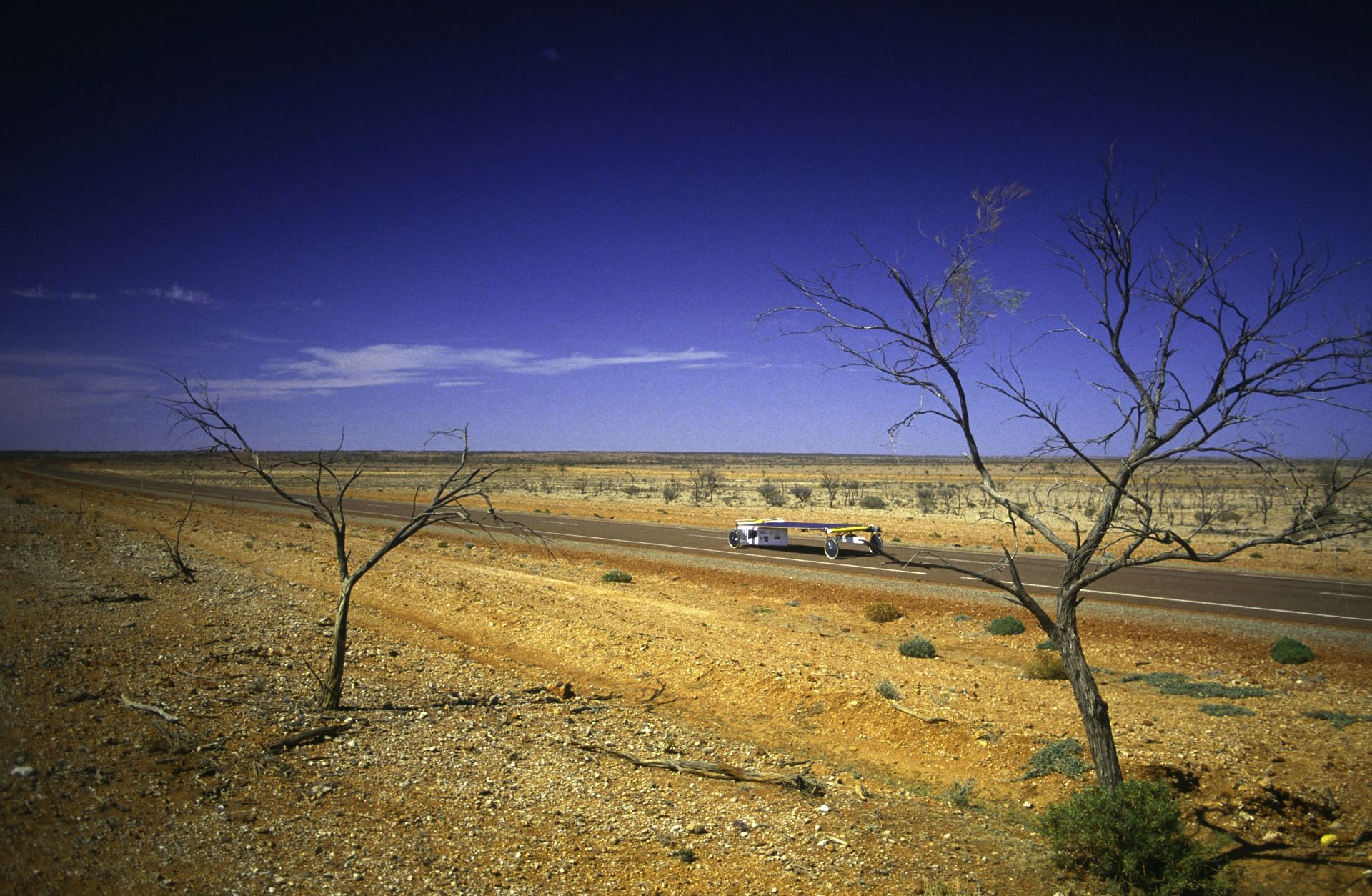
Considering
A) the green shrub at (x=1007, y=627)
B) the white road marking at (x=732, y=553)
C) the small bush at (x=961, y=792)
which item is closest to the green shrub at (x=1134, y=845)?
Answer: the small bush at (x=961, y=792)

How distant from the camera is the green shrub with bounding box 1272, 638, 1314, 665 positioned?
1236cm

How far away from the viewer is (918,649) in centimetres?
1304

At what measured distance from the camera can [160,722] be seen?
6.95 metres

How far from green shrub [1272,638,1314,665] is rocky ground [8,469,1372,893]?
15.6 inches

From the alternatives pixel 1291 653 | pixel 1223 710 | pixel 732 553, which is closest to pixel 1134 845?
pixel 1223 710

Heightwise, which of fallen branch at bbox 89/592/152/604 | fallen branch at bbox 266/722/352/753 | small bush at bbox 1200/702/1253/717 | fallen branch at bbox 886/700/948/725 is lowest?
fallen branch at bbox 886/700/948/725

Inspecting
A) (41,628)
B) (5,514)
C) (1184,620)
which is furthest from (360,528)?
(1184,620)

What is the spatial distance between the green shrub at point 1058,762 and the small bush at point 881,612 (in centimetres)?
818

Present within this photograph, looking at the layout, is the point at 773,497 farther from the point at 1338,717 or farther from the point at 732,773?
the point at 732,773

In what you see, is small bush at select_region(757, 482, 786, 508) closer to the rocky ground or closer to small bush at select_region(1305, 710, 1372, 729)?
the rocky ground

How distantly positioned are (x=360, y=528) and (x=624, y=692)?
26.2m

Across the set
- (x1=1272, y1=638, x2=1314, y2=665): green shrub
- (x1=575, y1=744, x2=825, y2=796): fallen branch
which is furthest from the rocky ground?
(x1=1272, y1=638, x2=1314, y2=665): green shrub

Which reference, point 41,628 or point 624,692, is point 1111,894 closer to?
point 624,692

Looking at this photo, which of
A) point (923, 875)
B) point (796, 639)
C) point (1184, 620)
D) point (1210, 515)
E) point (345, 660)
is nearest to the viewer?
point (1210, 515)
